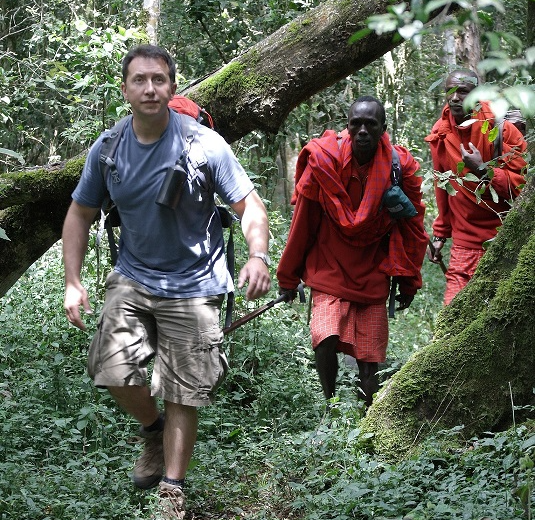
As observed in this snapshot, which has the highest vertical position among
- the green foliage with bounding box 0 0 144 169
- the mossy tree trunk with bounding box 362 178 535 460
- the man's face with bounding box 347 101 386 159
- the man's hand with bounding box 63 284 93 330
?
the green foliage with bounding box 0 0 144 169

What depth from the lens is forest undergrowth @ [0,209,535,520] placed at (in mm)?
4062

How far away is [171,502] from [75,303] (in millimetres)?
1089

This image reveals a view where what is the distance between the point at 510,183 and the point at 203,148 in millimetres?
3202

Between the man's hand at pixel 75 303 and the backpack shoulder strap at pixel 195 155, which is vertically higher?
the backpack shoulder strap at pixel 195 155

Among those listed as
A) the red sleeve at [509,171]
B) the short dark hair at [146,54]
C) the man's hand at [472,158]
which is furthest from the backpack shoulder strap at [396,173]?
the short dark hair at [146,54]

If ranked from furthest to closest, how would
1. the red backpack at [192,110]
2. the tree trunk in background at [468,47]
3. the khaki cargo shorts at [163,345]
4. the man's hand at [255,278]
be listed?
the tree trunk in background at [468,47], the red backpack at [192,110], the khaki cargo shorts at [163,345], the man's hand at [255,278]

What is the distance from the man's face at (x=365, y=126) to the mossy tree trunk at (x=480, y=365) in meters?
1.32

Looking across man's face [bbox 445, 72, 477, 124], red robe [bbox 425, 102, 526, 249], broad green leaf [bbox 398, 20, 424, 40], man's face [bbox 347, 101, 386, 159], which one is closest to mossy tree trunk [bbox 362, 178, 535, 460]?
man's face [bbox 347, 101, 386, 159]

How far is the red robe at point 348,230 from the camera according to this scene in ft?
20.4

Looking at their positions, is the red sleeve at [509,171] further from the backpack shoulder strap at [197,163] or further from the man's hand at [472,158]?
the backpack shoulder strap at [197,163]

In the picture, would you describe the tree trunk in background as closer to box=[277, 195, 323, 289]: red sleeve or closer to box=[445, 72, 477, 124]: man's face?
box=[445, 72, 477, 124]: man's face

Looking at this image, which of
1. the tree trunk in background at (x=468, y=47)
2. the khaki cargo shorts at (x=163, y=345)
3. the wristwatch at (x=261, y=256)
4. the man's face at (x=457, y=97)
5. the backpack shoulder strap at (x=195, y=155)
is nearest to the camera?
the wristwatch at (x=261, y=256)

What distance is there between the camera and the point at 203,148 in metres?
4.52

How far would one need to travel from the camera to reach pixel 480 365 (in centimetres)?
484
